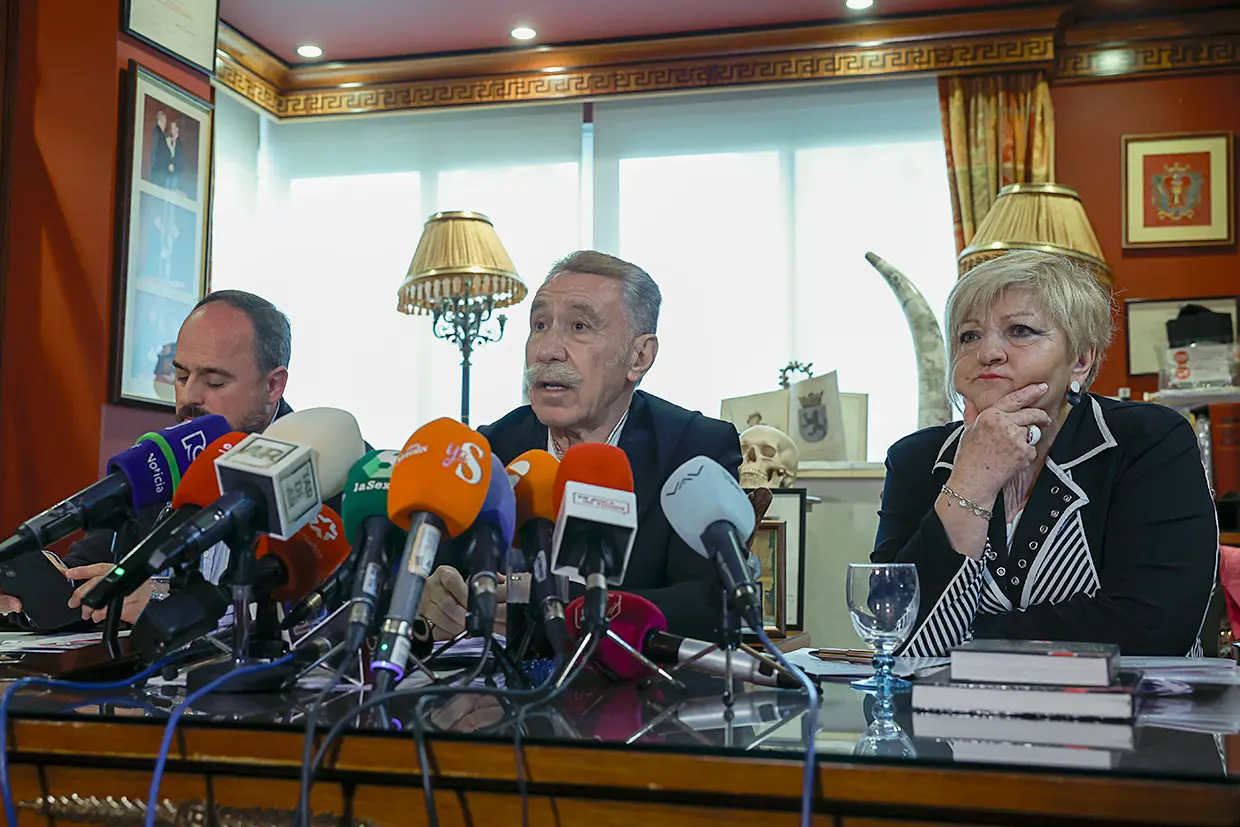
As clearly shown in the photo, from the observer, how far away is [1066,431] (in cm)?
179

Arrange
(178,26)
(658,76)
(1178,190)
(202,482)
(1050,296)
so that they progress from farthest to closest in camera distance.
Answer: (658,76)
(1178,190)
(178,26)
(1050,296)
(202,482)

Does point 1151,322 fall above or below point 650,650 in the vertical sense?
above

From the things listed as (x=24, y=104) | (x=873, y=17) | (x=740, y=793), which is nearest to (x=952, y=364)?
(x=740, y=793)

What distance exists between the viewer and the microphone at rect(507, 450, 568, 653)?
1077 millimetres

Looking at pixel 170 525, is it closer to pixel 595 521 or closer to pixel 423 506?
pixel 423 506

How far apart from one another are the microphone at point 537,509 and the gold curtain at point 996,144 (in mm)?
3948

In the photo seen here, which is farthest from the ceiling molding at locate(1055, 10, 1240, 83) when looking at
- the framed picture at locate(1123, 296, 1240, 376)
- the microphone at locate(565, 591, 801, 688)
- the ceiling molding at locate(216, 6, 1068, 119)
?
the microphone at locate(565, 591, 801, 688)

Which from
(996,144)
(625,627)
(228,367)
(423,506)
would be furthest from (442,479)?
(996,144)

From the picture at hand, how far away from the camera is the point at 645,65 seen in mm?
5168

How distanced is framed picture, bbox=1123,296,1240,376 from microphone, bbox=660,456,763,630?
413 cm

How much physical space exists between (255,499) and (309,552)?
0.68 ft

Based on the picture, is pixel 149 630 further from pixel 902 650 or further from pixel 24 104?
pixel 24 104

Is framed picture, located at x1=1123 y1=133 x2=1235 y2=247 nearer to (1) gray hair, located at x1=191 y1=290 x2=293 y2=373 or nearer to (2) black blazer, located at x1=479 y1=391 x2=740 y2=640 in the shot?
(2) black blazer, located at x1=479 y1=391 x2=740 y2=640

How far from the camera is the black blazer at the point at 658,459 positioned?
171 centimetres
